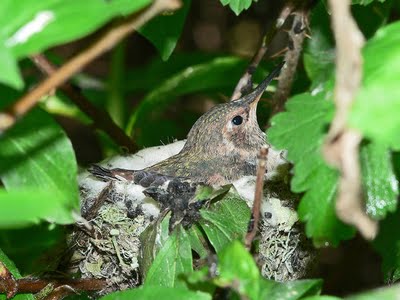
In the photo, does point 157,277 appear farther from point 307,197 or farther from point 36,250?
point 36,250

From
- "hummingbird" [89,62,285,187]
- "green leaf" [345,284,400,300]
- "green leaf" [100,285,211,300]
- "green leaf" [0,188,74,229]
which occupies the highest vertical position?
"green leaf" [0,188,74,229]

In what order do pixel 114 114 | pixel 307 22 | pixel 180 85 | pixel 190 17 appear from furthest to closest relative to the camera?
pixel 190 17 < pixel 114 114 < pixel 180 85 < pixel 307 22

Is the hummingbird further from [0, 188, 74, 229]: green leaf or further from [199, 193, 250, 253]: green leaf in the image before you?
[0, 188, 74, 229]: green leaf

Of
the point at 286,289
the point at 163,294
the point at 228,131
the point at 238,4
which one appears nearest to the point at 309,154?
the point at 286,289

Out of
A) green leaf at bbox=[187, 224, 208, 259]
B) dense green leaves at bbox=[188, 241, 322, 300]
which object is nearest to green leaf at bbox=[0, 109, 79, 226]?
dense green leaves at bbox=[188, 241, 322, 300]

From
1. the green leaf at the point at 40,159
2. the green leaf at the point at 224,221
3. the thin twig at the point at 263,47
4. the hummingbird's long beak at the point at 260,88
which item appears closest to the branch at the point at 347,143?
the green leaf at the point at 40,159

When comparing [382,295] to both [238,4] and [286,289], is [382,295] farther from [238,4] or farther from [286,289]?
[238,4]

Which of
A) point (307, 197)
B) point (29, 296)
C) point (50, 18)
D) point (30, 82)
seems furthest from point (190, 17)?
point (50, 18)
